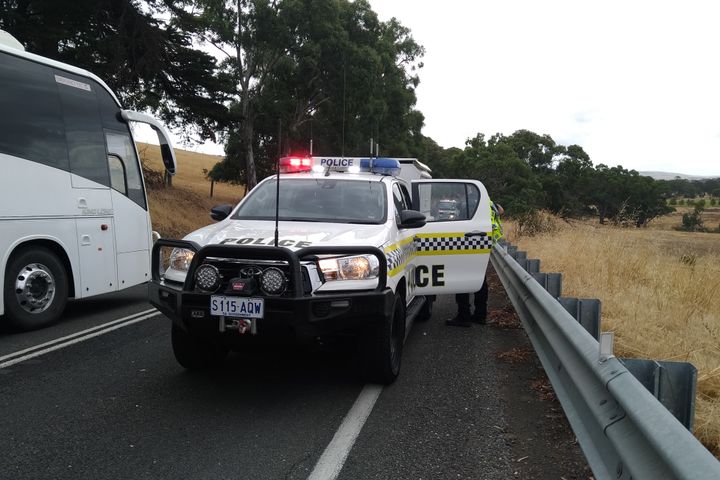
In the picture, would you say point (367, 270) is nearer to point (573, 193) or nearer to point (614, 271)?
point (614, 271)

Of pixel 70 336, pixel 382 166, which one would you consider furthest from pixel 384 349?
pixel 70 336

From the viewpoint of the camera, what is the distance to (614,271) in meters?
9.26

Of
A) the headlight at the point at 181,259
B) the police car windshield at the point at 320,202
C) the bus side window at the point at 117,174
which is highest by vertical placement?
the bus side window at the point at 117,174

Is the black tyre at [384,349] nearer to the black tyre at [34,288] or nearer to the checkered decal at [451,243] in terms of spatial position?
the checkered decal at [451,243]

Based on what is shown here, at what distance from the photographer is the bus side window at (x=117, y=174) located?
7.87 metres

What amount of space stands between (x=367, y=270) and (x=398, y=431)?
1.17 metres

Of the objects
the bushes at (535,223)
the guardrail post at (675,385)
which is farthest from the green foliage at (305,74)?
the guardrail post at (675,385)

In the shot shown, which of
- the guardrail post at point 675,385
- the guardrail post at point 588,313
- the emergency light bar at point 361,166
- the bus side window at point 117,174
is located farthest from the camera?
the bus side window at point 117,174

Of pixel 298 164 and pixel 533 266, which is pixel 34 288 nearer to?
pixel 298 164

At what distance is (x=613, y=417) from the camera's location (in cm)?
252

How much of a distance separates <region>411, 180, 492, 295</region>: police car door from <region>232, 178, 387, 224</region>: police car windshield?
1.04 m

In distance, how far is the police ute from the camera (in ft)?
12.9

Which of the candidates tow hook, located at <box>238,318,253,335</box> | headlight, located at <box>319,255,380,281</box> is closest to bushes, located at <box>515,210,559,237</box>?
headlight, located at <box>319,255,380,281</box>

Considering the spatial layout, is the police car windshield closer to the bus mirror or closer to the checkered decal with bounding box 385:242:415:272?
the checkered decal with bounding box 385:242:415:272
